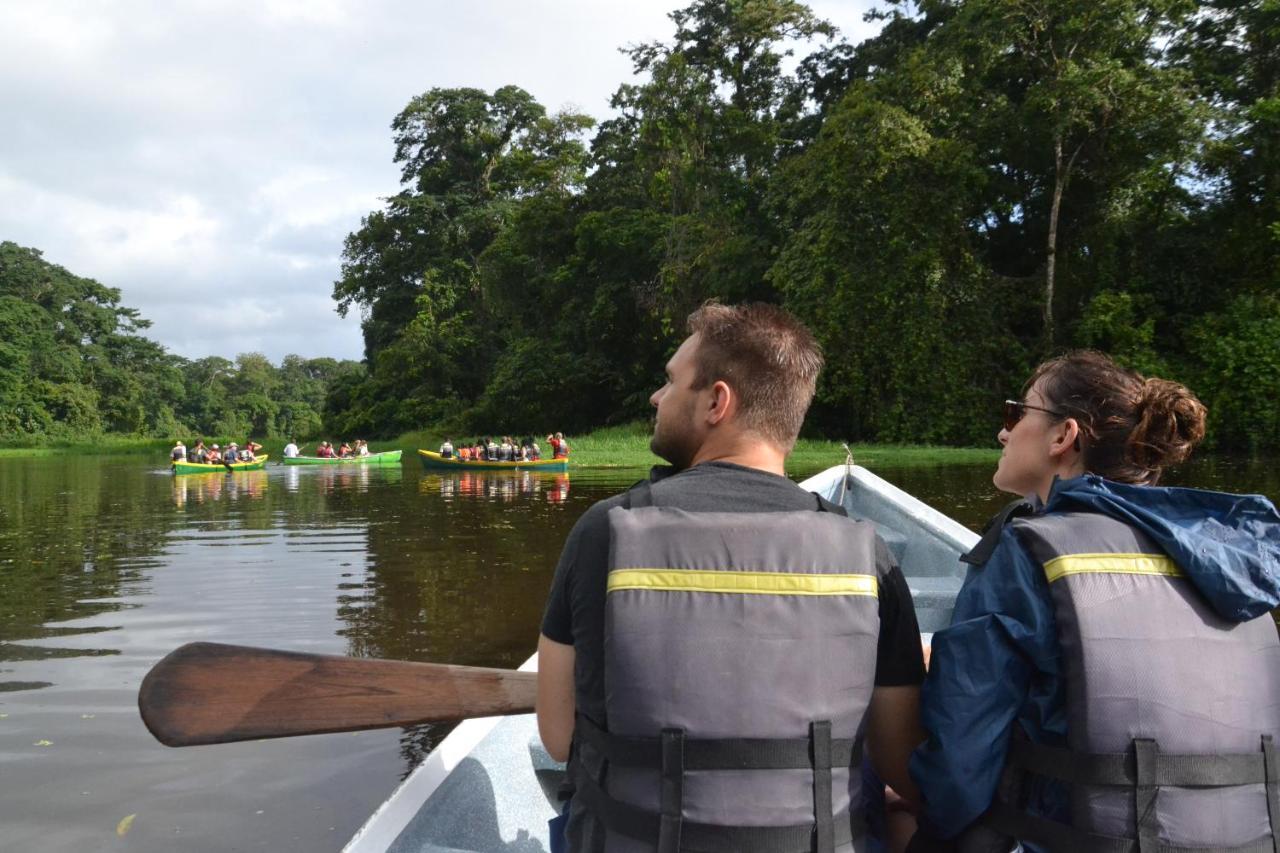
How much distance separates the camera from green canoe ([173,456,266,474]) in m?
23.2

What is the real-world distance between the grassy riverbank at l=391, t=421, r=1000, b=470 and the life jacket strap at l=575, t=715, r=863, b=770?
55.1 ft

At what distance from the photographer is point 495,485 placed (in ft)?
60.2

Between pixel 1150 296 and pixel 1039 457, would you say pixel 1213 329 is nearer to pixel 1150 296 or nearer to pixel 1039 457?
pixel 1150 296

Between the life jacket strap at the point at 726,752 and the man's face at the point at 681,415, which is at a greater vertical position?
the man's face at the point at 681,415

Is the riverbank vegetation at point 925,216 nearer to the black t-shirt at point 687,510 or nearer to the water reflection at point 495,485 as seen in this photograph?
the water reflection at point 495,485

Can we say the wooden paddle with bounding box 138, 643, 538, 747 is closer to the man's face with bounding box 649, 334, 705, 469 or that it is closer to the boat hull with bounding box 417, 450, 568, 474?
the man's face with bounding box 649, 334, 705, 469

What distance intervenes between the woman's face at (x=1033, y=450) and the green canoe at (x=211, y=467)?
944 inches

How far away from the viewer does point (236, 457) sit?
82.5 feet

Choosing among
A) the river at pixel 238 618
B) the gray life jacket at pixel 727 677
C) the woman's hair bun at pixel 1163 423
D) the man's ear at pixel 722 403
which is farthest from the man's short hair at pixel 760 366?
the river at pixel 238 618

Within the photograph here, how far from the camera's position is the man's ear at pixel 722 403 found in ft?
5.49

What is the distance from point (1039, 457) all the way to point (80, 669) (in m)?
5.18

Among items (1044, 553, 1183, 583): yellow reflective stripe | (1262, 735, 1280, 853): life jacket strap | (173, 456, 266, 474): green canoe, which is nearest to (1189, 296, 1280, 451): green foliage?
(1262, 735, 1280, 853): life jacket strap

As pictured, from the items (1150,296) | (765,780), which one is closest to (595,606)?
(765,780)

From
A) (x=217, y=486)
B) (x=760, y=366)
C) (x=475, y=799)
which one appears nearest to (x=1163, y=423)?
(x=760, y=366)
